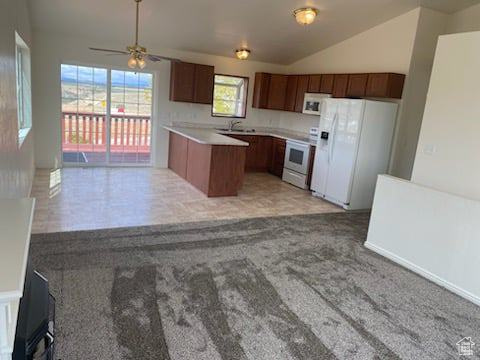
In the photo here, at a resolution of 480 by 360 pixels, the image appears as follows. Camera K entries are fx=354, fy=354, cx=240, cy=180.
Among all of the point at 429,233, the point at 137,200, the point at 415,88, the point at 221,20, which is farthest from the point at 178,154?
the point at 429,233

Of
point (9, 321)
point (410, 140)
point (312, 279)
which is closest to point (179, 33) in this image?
point (410, 140)

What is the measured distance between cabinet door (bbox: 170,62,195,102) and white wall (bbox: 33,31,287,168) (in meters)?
0.21

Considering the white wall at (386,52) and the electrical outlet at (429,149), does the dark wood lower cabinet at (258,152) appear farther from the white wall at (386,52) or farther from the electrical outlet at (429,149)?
the electrical outlet at (429,149)

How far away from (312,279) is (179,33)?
190 inches

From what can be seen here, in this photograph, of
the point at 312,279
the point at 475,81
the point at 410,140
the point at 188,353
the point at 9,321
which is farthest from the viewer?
the point at 410,140

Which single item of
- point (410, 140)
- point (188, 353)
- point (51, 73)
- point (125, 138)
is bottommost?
point (188, 353)

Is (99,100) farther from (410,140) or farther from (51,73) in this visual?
(410,140)

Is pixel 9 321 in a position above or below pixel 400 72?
below

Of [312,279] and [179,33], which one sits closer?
[312,279]

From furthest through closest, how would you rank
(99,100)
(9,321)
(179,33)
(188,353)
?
(99,100) < (179,33) < (188,353) < (9,321)

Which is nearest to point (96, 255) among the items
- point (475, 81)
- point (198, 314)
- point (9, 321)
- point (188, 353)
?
point (198, 314)

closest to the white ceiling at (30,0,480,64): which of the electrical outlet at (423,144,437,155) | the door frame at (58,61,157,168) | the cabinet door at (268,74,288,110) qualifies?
the door frame at (58,61,157,168)

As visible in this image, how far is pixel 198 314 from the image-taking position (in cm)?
254

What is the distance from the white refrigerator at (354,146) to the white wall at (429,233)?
1.47 meters
